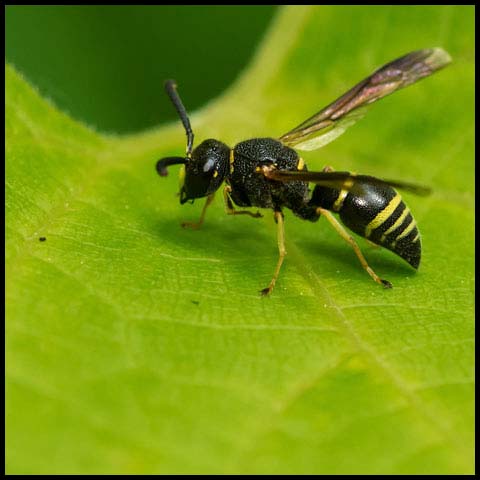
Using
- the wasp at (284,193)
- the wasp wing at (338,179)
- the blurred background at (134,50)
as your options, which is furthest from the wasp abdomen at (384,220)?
the blurred background at (134,50)

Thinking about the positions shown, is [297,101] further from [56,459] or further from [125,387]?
[56,459]

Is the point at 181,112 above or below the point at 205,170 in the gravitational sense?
above

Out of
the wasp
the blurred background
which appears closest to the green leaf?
the wasp

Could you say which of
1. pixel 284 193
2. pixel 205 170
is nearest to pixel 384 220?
pixel 284 193

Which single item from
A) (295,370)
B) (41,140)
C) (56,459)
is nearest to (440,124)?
(41,140)

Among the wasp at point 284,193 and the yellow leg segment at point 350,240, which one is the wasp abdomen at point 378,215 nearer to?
the wasp at point 284,193

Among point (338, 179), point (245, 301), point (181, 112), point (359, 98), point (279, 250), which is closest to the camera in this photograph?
point (245, 301)

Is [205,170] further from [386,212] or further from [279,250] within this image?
[386,212]
